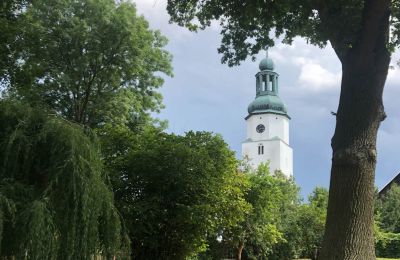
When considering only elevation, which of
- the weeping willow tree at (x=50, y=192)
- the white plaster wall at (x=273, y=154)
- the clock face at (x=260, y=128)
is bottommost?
the weeping willow tree at (x=50, y=192)

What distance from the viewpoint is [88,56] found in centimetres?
2264

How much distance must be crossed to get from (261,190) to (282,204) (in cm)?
1196

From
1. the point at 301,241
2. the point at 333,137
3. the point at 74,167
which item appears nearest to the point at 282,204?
the point at 301,241

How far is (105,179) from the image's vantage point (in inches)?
341

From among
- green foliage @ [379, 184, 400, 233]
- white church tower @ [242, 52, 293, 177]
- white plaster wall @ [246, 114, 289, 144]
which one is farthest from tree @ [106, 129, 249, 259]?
white plaster wall @ [246, 114, 289, 144]

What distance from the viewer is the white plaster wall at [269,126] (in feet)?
296

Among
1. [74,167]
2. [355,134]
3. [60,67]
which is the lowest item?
[74,167]

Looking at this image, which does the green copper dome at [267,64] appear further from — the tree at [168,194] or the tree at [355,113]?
the tree at [355,113]

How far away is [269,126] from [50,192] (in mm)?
84061

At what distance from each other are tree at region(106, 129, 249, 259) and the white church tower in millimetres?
73646

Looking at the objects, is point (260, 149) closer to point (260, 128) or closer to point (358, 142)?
point (260, 128)

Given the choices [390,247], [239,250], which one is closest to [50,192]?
[239,250]

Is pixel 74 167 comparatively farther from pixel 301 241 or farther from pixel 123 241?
pixel 301 241

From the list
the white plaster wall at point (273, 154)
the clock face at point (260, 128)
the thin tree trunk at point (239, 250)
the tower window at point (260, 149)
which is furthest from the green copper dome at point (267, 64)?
the thin tree trunk at point (239, 250)
